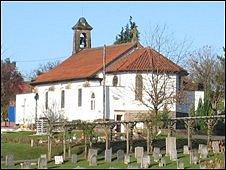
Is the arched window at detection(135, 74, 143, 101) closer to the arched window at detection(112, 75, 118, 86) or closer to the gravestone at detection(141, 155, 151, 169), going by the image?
the arched window at detection(112, 75, 118, 86)

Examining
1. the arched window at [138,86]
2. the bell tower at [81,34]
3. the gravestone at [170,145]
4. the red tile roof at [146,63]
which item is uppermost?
the bell tower at [81,34]

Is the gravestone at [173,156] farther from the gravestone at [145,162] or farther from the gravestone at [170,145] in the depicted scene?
the gravestone at [145,162]

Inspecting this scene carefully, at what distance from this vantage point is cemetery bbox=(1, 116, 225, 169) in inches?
1533

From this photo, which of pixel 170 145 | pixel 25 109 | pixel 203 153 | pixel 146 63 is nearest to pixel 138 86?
pixel 146 63

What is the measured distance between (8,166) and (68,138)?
18.6 m

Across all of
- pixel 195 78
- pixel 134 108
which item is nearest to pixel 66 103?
pixel 134 108

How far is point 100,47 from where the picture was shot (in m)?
92.1

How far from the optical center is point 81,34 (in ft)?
312

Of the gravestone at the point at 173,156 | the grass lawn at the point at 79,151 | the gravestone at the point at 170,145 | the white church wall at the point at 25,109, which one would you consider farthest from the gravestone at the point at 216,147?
the white church wall at the point at 25,109

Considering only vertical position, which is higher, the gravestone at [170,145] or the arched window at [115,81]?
the arched window at [115,81]

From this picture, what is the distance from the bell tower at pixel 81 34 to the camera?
309 ft

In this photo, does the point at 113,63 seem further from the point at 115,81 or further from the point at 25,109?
the point at 25,109

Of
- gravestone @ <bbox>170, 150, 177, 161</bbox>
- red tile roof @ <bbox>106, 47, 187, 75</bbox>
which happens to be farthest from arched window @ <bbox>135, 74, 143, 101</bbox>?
gravestone @ <bbox>170, 150, 177, 161</bbox>

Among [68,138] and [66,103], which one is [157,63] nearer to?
[66,103]
